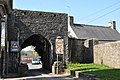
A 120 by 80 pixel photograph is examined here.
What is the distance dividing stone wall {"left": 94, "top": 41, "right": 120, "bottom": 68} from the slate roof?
5.01m

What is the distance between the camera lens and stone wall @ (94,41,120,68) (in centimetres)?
2161

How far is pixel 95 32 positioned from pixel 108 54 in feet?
39.8

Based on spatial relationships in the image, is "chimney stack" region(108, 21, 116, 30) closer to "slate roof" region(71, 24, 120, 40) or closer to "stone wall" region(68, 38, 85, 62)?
"slate roof" region(71, 24, 120, 40)

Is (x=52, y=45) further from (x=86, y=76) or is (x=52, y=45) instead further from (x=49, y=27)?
(x=86, y=76)

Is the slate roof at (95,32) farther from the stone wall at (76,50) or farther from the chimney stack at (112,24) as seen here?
the stone wall at (76,50)

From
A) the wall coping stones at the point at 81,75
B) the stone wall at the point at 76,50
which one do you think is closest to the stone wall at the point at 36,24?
the stone wall at the point at 76,50

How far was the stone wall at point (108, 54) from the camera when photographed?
851 inches

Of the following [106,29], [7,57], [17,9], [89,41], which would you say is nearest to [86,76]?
[7,57]

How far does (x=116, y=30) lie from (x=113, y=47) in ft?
57.9

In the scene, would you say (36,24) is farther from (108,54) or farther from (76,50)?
(108,54)

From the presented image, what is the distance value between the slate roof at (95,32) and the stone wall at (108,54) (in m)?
5.01

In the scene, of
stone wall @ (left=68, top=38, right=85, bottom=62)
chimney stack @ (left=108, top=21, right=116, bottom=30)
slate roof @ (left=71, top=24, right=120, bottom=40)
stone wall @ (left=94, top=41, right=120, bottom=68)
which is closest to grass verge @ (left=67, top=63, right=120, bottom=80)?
stone wall @ (left=94, top=41, right=120, bottom=68)

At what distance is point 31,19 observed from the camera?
24141mm

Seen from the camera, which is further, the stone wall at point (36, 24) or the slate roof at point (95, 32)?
the slate roof at point (95, 32)
